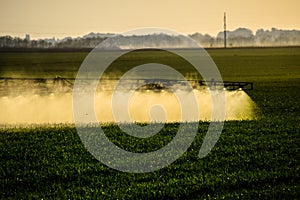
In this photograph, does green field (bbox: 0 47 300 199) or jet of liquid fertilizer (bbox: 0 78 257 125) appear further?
jet of liquid fertilizer (bbox: 0 78 257 125)

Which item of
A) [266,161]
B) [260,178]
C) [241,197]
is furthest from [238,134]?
[241,197]

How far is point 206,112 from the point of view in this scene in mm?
32031

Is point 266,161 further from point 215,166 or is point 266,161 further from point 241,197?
point 241,197

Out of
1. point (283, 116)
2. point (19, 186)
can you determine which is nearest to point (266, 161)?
point (19, 186)

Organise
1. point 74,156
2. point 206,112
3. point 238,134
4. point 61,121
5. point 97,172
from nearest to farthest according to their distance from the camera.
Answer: point 97,172 → point 74,156 → point 238,134 → point 61,121 → point 206,112

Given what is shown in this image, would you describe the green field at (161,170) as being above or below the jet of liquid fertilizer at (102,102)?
below

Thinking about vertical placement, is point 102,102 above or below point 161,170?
above

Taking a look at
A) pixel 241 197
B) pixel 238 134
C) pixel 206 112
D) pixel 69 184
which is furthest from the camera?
pixel 206 112

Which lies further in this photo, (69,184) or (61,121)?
(61,121)

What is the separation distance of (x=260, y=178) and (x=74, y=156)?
7.04 metres

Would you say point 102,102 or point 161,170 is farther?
point 102,102

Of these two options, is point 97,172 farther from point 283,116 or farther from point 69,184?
point 283,116

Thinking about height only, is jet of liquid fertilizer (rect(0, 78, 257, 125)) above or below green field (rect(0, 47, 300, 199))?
above

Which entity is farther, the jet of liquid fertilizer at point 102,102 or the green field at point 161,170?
the jet of liquid fertilizer at point 102,102
